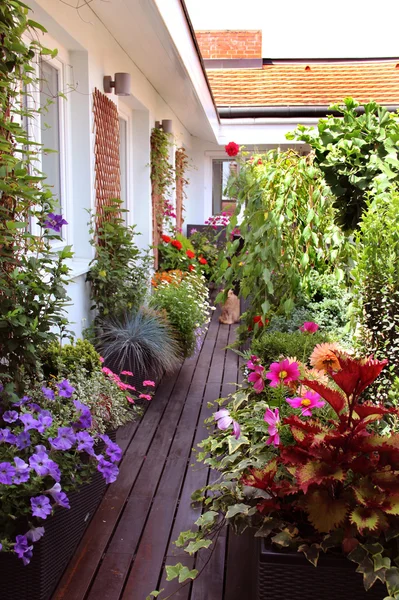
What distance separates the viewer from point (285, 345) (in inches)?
125

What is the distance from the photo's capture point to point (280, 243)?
12.7ft

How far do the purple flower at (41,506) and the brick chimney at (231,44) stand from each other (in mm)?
12096

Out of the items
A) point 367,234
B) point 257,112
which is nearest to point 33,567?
point 367,234

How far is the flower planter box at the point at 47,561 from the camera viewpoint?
199 centimetres

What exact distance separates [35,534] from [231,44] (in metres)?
12.6

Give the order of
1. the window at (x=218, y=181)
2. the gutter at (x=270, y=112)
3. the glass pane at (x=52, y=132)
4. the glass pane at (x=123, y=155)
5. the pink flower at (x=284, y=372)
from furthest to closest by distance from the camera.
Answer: the window at (x=218, y=181) → the gutter at (x=270, y=112) → the glass pane at (x=123, y=155) → the glass pane at (x=52, y=132) → the pink flower at (x=284, y=372)

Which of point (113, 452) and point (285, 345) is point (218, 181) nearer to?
point (285, 345)

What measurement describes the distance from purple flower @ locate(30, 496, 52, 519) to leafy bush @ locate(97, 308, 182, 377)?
230 cm

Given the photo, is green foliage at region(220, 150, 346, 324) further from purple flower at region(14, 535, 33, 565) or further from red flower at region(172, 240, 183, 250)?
red flower at region(172, 240, 183, 250)

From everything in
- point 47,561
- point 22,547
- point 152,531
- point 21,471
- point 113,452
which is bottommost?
point 152,531

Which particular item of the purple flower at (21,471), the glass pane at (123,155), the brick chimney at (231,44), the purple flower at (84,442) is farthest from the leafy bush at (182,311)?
the brick chimney at (231,44)

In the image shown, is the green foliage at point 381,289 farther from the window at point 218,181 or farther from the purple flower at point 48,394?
the window at point 218,181

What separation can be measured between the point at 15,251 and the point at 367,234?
151cm

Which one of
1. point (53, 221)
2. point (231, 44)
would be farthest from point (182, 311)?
point (231, 44)
